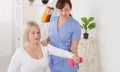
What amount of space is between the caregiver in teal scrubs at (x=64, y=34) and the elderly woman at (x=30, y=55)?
0.21m

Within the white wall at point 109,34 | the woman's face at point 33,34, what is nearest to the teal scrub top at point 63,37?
the woman's face at point 33,34

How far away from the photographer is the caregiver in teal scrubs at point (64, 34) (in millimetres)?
1941

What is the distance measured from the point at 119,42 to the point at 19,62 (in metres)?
1.16

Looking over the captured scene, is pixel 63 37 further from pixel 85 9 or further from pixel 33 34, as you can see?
pixel 85 9

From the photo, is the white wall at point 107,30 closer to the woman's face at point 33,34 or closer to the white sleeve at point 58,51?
the white sleeve at point 58,51

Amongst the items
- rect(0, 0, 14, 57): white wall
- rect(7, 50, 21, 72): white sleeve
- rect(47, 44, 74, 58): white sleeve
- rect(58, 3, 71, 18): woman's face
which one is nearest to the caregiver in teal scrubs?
rect(58, 3, 71, 18): woman's face

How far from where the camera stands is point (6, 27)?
3.94 m

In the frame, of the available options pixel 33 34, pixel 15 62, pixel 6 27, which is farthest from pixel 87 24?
pixel 6 27

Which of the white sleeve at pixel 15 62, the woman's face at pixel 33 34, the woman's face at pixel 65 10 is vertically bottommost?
the white sleeve at pixel 15 62

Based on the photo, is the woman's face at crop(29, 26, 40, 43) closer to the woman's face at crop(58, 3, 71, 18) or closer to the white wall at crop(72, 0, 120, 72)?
the woman's face at crop(58, 3, 71, 18)

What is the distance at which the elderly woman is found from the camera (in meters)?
1.67

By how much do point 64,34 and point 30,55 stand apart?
41 cm

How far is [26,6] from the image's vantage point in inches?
143

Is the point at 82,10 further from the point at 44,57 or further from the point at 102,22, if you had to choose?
the point at 44,57
